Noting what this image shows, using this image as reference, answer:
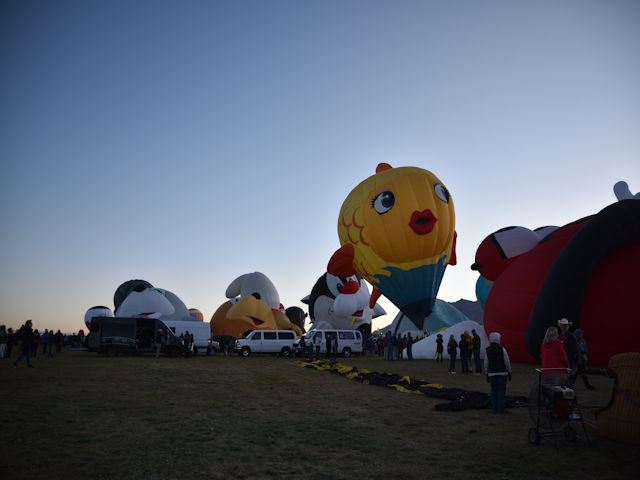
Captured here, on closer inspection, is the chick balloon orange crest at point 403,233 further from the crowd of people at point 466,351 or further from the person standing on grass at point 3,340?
the person standing on grass at point 3,340

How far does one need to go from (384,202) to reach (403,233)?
180cm

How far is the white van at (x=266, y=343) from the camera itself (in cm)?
2520

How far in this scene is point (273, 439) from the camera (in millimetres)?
6148

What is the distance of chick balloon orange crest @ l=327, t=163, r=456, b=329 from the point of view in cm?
2239

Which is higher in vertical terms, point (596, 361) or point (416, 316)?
point (416, 316)

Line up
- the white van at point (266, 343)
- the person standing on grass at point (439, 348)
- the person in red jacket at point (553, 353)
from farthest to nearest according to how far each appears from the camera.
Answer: the white van at point (266, 343) → the person standing on grass at point (439, 348) → the person in red jacket at point (553, 353)

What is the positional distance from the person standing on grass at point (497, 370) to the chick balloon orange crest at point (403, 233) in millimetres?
14487

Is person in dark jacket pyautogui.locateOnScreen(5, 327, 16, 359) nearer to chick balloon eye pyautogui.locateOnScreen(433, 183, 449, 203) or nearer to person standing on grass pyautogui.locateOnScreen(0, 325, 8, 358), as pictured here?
person standing on grass pyautogui.locateOnScreen(0, 325, 8, 358)

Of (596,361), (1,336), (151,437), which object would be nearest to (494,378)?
(151,437)

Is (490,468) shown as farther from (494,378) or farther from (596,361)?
(596,361)

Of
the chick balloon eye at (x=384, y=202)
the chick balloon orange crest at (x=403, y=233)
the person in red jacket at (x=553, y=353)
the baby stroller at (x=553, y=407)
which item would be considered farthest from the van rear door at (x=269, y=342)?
the baby stroller at (x=553, y=407)

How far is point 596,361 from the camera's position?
14156 millimetres

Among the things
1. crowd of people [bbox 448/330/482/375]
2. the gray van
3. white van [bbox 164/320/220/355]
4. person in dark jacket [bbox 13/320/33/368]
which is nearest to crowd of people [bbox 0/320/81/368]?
person in dark jacket [bbox 13/320/33/368]

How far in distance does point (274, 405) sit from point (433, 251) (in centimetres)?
1580
